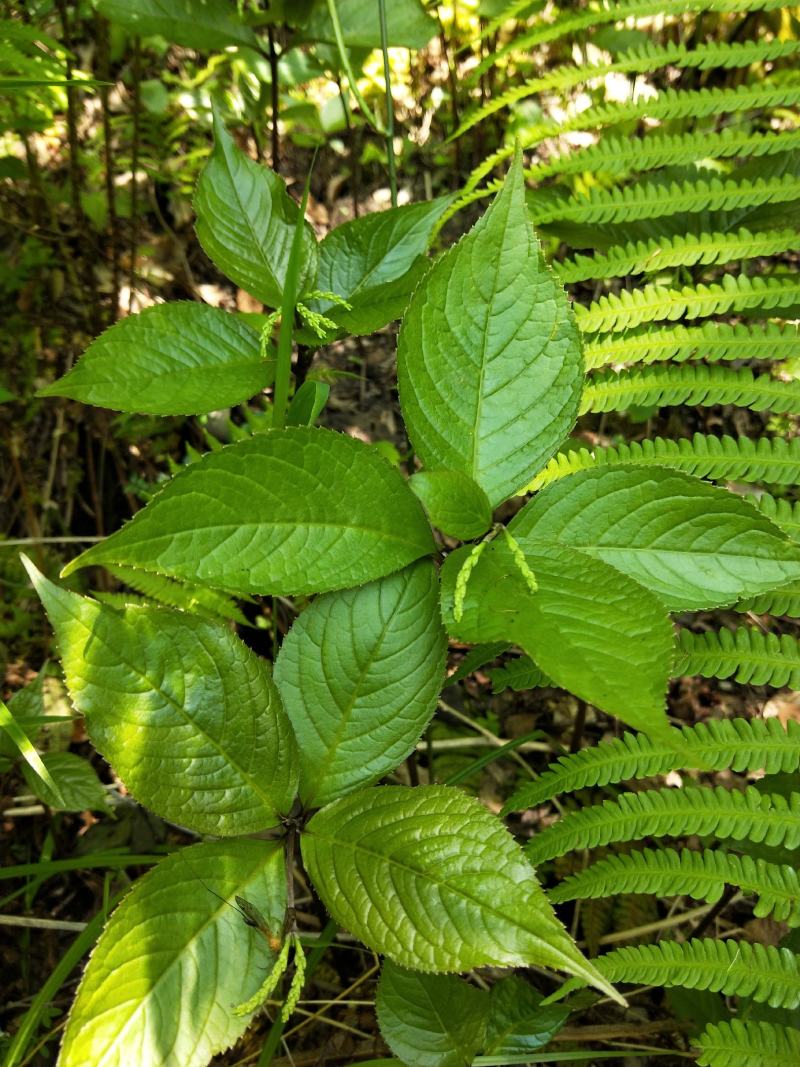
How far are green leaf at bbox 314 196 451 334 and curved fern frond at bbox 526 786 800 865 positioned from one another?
2.99 feet

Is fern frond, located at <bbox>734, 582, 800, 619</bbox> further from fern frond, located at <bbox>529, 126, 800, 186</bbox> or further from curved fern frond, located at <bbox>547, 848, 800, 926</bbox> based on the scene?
fern frond, located at <bbox>529, 126, 800, 186</bbox>

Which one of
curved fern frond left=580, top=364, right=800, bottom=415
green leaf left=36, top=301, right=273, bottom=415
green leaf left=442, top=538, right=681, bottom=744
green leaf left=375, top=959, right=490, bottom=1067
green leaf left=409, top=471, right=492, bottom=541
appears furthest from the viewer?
curved fern frond left=580, top=364, right=800, bottom=415

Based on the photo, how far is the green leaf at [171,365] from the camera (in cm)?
108

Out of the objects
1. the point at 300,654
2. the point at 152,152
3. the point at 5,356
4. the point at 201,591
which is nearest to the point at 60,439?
the point at 5,356

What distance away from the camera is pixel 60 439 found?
106 inches

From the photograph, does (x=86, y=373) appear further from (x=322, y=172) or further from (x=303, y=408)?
(x=322, y=172)

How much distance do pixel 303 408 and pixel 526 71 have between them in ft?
10.1

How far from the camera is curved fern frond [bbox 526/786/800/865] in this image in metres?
1.20

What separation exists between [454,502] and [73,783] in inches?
49.9

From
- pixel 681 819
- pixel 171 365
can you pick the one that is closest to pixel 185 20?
pixel 171 365

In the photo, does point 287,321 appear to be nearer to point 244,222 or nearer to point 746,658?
point 244,222

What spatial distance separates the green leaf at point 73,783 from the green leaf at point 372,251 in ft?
3.92

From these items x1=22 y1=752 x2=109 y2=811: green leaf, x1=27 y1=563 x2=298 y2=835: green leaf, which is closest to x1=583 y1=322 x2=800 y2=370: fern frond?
x1=27 y1=563 x2=298 y2=835: green leaf

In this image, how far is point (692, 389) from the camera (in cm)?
147
